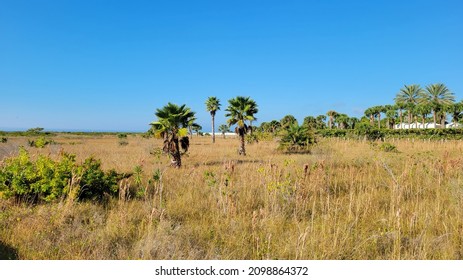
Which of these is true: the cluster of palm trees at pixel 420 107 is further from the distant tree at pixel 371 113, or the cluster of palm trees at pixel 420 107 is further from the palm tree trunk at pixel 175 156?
the palm tree trunk at pixel 175 156

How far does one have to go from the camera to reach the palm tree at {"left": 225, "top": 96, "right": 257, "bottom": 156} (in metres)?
23.2

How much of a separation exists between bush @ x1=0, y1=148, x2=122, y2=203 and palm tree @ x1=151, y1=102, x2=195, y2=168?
7.21 m

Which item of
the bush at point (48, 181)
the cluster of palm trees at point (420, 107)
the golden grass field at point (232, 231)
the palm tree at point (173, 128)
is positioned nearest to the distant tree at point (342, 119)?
the cluster of palm trees at point (420, 107)

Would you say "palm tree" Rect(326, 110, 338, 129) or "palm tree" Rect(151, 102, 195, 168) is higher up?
"palm tree" Rect(326, 110, 338, 129)

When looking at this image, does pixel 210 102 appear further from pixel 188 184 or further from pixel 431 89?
A: pixel 431 89

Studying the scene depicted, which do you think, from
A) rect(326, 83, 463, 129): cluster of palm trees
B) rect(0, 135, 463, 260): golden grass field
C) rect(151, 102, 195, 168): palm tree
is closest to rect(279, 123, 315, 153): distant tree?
rect(151, 102, 195, 168): palm tree

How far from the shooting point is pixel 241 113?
2352cm

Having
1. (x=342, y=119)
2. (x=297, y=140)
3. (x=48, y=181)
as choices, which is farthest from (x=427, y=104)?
(x=48, y=181)

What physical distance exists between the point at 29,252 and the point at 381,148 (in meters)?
23.0

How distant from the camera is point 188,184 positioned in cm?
819

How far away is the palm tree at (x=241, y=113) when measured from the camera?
23219 millimetres

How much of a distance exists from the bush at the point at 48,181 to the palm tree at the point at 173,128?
284 inches

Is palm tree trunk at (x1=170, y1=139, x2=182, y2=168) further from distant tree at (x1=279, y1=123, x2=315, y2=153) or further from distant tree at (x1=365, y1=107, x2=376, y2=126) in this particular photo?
distant tree at (x1=365, y1=107, x2=376, y2=126)

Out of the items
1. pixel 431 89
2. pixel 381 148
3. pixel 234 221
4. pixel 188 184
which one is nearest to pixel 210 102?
pixel 381 148
